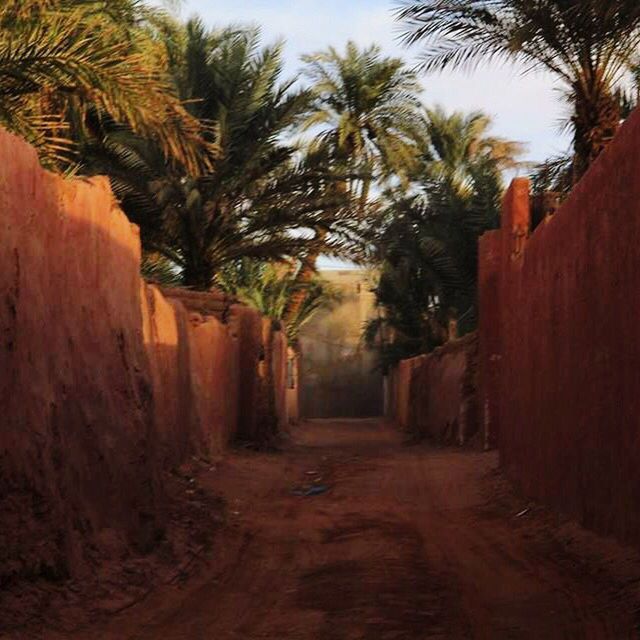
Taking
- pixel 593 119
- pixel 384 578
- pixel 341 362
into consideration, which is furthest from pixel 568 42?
pixel 341 362

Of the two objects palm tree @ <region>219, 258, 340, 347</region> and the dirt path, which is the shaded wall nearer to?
palm tree @ <region>219, 258, 340, 347</region>

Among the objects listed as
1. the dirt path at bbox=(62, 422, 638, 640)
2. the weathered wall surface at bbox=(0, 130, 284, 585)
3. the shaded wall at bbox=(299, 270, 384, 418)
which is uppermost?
the shaded wall at bbox=(299, 270, 384, 418)

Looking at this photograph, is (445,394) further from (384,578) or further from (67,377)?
(67,377)

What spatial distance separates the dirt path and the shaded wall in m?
43.2

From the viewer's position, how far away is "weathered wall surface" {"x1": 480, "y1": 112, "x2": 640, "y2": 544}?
739 centimetres

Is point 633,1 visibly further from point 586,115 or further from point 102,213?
point 102,213

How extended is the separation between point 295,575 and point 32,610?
2372 millimetres

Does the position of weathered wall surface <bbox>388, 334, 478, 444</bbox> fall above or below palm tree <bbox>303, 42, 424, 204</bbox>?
below

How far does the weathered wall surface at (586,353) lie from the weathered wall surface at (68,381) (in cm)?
341

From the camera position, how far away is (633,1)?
10.8 meters

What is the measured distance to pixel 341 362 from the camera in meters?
57.7

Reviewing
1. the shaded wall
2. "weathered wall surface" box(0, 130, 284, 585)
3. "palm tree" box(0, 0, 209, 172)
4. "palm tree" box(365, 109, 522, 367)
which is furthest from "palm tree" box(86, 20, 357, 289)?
the shaded wall

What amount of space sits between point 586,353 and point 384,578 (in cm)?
247

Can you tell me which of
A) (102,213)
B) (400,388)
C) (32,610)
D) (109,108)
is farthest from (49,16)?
(400,388)
